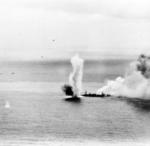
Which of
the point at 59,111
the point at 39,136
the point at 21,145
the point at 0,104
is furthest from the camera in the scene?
the point at 0,104

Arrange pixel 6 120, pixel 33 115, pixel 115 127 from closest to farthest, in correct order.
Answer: pixel 115 127
pixel 6 120
pixel 33 115

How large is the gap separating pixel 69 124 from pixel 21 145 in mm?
30694

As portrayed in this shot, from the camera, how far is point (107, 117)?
14250 centimetres

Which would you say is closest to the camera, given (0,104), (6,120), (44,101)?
(6,120)

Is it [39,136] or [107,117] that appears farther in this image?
[107,117]

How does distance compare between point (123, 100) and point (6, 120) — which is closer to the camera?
point (6, 120)

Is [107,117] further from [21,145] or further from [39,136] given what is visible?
[21,145]

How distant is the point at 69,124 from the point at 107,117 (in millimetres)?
19643

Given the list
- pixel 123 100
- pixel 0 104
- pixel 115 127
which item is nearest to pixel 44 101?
pixel 0 104

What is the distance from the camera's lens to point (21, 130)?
116 metres

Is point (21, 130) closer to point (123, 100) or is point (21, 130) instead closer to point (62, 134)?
point (62, 134)

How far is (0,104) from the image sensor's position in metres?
169

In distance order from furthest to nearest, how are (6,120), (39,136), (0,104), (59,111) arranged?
1. (0,104)
2. (59,111)
3. (6,120)
4. (39,136)

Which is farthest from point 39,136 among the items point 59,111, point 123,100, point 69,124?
point 123,100
